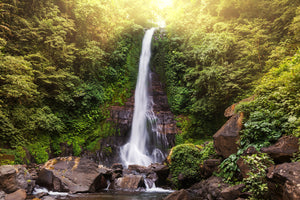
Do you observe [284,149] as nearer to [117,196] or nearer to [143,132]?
[117,196]

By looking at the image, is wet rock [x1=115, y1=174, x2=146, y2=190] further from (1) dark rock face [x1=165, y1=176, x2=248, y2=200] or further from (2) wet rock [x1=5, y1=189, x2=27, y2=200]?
(2) wet rock [x1=5, y1=189, x2=27, y2=200]

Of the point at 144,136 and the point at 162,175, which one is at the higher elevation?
the point at 144,136

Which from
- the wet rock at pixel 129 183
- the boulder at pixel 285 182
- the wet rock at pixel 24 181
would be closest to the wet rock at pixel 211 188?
the boulder at pixel 285 182

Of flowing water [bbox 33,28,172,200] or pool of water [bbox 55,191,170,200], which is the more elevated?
flowing water [bbox 33,28,172,200]

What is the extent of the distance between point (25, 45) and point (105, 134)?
335 inches

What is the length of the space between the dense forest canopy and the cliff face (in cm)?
73

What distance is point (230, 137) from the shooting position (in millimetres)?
6594

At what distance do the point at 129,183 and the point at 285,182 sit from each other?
701 cm

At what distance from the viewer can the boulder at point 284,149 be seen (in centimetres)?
445

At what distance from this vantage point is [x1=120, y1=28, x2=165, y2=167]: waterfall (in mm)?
13961

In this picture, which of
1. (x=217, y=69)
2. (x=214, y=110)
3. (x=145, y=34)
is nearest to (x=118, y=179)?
(x=214, y=110)

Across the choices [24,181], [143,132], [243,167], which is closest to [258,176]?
[243,167]

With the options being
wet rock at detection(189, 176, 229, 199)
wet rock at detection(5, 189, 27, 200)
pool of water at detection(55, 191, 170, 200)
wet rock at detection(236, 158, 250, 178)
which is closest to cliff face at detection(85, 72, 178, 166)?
pool of water at detection(55, 191, 170, 200)

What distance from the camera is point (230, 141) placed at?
6.60 meters
